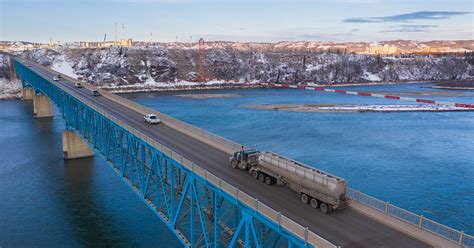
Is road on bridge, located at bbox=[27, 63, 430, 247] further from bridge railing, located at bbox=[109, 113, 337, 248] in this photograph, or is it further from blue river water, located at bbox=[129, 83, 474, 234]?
blue river water, located at bbox=[129, 83, 474, 234]

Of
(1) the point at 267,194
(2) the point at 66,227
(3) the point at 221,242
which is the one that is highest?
(1) the point at 267,194

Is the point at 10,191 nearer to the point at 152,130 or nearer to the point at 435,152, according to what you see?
the point at 152,130

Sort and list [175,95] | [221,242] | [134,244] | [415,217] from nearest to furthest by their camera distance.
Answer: [415,217], [221,242], [134,244], [175,95]

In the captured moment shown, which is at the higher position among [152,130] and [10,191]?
[152,130]

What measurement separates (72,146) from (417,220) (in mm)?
61068

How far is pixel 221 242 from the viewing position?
32.0 metres

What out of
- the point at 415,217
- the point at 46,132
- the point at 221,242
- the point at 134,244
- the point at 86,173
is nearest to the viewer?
the point at 415,217

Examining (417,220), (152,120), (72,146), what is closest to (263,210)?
(417,220)

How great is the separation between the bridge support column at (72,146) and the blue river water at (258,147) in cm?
154

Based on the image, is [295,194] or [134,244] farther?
[134,244]

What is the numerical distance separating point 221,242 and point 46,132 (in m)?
74.6

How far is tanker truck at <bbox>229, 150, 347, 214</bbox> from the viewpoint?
23.7 meters

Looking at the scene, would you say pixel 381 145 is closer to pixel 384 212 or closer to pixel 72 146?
pixel 384 212

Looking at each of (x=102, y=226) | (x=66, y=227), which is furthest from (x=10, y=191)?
(x=102, y=226)
